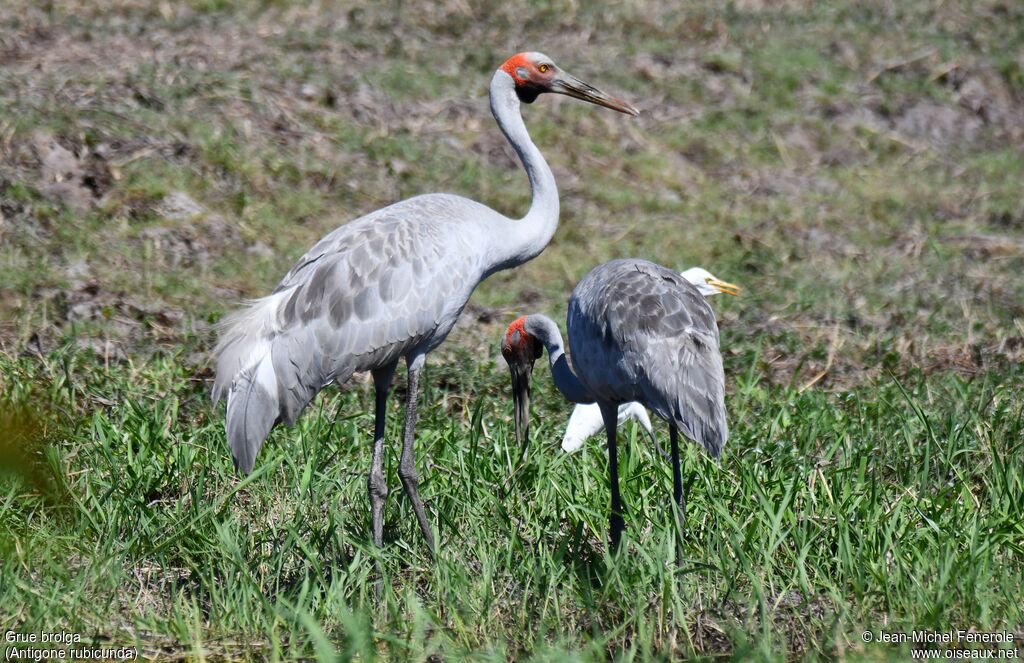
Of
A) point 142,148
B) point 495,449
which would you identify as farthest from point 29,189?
point 495,449

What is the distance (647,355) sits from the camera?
4.11 meters

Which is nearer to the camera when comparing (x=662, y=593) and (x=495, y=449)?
(x=662, y=593)

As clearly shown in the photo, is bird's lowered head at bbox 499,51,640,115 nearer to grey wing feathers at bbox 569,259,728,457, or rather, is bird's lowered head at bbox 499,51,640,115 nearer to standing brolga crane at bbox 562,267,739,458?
standing brolga crane at bbox 562,267,739,458

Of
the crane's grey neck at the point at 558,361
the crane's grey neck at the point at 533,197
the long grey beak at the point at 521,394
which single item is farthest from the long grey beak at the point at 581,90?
the long grey beak at the point at 521,394

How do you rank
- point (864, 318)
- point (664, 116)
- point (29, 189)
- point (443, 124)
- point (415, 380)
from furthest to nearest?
point (664, 116) → point (443, 124) → point (29, 189) → point (864, 318) → point (415, 380)

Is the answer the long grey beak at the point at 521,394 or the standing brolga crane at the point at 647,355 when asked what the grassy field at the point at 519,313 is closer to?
the long grey beak at the point at 521,394

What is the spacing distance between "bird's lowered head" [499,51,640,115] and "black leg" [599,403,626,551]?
56.7 inches

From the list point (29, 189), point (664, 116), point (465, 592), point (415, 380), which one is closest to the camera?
point (465, 592)

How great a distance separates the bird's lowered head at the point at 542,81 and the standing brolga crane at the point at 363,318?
2.43 feet

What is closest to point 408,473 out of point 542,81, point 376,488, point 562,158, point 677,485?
point 376,488

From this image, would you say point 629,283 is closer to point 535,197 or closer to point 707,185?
point 535,197

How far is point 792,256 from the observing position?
842cm

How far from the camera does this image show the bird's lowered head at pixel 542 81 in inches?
209

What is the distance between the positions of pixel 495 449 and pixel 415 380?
499mm
